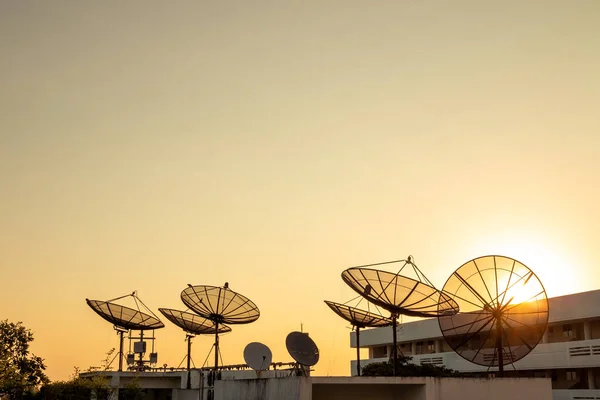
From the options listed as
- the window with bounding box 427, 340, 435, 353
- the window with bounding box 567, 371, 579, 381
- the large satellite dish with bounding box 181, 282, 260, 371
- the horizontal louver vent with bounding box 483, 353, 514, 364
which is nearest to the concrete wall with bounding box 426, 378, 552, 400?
the horizontal louver vent with bounding box 483, 353, 514, 364

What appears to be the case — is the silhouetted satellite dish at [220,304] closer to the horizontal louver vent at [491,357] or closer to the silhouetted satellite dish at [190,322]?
the silhouetted satellite dish at [190,322]

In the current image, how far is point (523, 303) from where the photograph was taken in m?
42.2

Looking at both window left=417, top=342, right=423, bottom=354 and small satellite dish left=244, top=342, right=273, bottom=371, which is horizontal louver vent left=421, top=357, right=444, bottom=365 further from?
small satellite dish left=244, top=342, right=273, bottom=371

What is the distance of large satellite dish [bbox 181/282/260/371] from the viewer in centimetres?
5244

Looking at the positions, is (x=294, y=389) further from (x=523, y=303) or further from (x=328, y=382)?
(x=523, y=303)

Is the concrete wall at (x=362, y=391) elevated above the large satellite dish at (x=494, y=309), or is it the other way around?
the large satellite dish at (x=494, y=309)

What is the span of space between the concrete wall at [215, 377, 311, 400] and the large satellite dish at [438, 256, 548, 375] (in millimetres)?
10287

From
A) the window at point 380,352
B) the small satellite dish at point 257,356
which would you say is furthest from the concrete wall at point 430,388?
the window at point 380,352

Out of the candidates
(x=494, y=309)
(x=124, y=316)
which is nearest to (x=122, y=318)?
(x=124, y=316)

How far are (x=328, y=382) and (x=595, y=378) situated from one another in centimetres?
Result: 2472

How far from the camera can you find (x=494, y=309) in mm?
42219

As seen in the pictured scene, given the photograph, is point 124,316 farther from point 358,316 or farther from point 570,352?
Result: point 570,352

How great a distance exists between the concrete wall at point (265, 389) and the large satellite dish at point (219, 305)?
11.2 meters

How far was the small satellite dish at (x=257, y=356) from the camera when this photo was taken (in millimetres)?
43438
